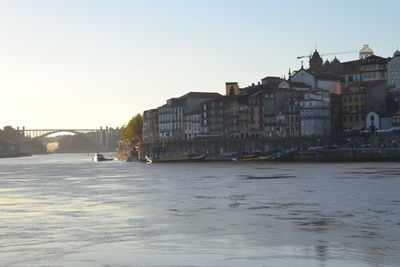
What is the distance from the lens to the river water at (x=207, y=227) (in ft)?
101

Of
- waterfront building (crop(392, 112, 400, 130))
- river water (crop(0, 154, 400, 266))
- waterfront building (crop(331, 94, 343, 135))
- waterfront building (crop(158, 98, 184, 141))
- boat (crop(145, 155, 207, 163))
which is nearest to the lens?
river water (crop(0, 154, 400, 266))

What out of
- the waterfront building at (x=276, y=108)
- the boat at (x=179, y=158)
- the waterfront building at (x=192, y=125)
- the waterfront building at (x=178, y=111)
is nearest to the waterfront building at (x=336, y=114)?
the waterfront building at (x=276, y=108)

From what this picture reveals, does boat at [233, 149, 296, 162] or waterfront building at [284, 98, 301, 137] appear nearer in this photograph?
boat at [233, 149, 296, 162]

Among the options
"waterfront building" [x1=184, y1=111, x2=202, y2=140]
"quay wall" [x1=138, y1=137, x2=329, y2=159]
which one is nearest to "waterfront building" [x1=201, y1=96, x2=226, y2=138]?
"waterfront building" [x1=184, y1=111, x2=202, y2=140]

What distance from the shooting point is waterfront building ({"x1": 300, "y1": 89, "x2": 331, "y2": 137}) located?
145375 mm

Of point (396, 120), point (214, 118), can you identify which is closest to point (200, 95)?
point (214, 118)

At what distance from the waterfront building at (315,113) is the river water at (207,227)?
78.8 m

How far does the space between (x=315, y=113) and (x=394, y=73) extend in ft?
72.5

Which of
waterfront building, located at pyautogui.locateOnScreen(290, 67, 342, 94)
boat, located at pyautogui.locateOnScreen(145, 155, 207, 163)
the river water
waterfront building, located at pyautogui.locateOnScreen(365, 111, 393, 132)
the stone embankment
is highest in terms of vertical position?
waterfront building, located at pyautogui.locateOnScreen(290, 67, 342, 94)

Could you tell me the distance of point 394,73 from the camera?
155 meters

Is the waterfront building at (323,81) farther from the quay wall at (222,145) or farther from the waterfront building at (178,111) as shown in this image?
the waterfront building at (178,111)

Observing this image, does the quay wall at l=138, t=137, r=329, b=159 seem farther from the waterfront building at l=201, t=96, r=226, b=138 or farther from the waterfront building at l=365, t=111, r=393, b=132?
the waterfront building at l=365, t=111, r=393, b=132

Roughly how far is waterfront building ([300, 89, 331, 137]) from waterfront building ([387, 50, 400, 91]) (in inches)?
630

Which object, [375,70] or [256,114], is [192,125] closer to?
[256,114]
